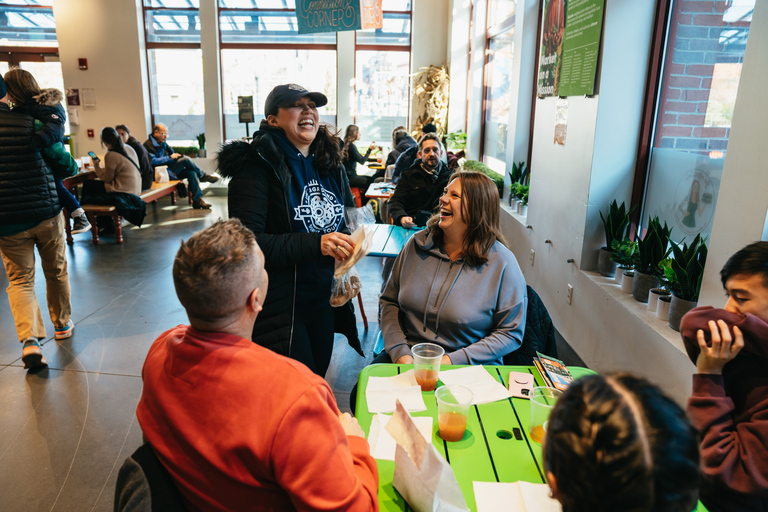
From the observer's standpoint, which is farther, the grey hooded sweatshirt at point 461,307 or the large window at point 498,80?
the large window at point 498,80

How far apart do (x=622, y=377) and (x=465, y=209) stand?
1.57 m

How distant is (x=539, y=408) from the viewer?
133 cm

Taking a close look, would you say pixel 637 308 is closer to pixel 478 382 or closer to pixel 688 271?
pixel 688 271

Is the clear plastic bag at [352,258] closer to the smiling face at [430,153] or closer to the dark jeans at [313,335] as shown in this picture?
the dark jeans at [313,335]

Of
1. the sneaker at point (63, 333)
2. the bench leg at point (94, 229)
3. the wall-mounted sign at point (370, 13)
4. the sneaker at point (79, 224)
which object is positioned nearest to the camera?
the sneaker at point (63, 333)

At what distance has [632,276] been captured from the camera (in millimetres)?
2891

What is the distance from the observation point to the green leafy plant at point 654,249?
262 cm

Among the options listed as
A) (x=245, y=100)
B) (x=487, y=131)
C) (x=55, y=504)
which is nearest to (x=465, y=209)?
(x=55, y=504)

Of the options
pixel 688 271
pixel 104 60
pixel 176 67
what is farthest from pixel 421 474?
pixel 104 60

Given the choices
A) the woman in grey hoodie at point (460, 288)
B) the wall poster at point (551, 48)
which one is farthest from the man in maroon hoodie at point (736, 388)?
the wall poster at point (551, 48)

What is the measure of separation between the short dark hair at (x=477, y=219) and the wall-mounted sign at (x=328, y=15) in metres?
2.86

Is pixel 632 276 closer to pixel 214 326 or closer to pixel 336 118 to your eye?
pixel 214 326

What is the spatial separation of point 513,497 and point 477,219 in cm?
124

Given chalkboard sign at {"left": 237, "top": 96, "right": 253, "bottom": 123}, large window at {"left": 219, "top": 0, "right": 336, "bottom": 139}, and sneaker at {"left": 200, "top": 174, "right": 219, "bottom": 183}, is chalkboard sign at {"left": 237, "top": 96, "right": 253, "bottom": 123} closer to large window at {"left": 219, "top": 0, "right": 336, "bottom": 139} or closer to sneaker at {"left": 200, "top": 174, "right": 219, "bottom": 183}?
sneaker at {"left": 200, "top": 174, "right": 219, "bottom": 183}
